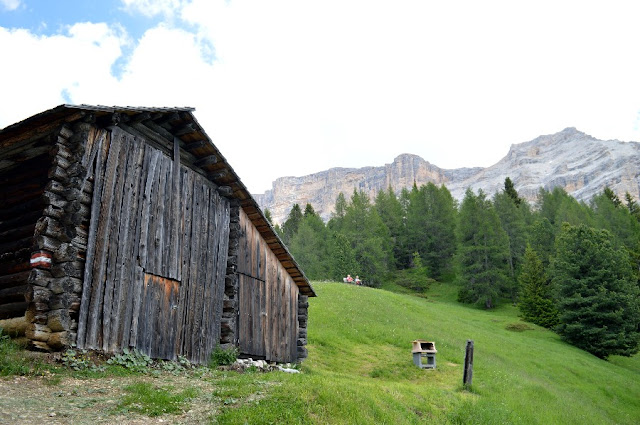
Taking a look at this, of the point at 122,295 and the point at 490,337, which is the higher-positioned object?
the point at 122,295

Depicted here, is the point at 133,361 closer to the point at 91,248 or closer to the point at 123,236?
the point at 91,248

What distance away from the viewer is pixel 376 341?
97.9 feet

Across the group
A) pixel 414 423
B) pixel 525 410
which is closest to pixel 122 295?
pixel 414 423

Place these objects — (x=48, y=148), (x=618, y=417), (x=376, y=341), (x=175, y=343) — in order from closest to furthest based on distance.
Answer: (x=48, y=148)
(x=175, y=343)
(x=618, y=417)
(x=376, y=341)

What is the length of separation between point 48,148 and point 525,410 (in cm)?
1889

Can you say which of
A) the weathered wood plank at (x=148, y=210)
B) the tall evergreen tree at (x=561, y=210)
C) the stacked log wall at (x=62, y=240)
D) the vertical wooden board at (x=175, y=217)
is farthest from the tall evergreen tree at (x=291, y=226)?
the stacked log wall at (x=62, y=240)

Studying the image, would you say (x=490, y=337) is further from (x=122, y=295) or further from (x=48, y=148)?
(x=48, y=148)

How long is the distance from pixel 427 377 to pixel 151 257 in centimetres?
1478

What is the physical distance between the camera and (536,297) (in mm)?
51656

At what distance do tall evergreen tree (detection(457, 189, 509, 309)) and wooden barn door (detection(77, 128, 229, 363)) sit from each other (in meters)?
50.9

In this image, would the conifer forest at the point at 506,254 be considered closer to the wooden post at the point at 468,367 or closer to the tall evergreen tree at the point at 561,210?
the tall evergreen tree at the point at 561,210

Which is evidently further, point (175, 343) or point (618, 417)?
point (618, 417)

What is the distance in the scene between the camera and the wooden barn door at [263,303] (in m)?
17.7

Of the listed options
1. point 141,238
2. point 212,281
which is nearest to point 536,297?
point 212,281
